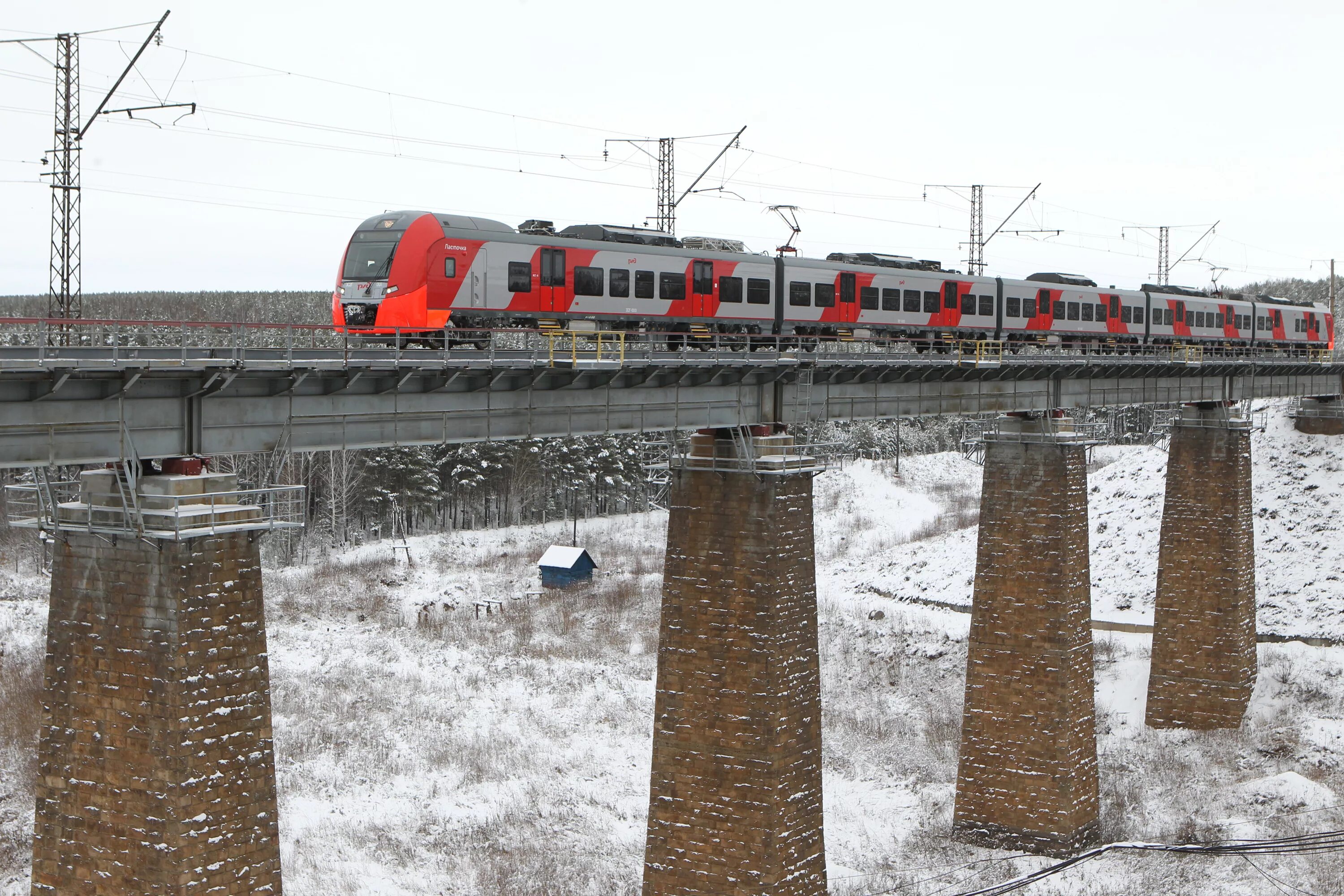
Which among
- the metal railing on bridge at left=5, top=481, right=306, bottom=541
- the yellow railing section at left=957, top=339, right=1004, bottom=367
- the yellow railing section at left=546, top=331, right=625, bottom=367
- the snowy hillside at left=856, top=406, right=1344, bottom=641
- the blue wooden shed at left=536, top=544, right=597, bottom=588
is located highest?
the yellow railing section at left=957, top=339, right=1004, bottom=367

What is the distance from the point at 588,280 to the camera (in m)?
25.8

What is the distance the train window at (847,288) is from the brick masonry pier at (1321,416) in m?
23.2

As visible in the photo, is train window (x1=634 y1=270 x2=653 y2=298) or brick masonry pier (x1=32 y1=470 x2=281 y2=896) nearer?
brick masonry pier (x1=32 y1=470 x2=281 y2=896)

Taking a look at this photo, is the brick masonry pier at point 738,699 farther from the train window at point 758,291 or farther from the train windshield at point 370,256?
the train window at point 758,291

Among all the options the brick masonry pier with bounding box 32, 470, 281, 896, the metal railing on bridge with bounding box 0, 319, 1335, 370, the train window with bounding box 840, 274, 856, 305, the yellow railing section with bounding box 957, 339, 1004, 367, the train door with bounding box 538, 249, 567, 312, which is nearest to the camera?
the brick masonry pier with bounding box 32, 470, 281, 896

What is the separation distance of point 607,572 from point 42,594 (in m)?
22.8

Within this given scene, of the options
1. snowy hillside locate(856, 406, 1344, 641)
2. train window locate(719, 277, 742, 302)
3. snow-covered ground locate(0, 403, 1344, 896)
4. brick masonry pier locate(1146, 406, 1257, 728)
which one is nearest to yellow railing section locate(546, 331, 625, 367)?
train window locate(719, 277, 742, 302)

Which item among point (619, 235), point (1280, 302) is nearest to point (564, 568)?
point (619, 235)

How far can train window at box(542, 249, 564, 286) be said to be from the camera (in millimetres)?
24891

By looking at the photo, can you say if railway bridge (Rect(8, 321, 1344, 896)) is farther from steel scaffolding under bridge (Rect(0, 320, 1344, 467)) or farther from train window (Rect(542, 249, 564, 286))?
train window (Rect(542, 249, 564, 286))

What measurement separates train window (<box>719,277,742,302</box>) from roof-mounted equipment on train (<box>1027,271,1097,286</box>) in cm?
1598

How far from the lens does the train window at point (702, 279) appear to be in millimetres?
28125

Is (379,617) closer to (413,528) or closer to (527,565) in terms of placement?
(527,565)

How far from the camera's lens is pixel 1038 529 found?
26922mm
